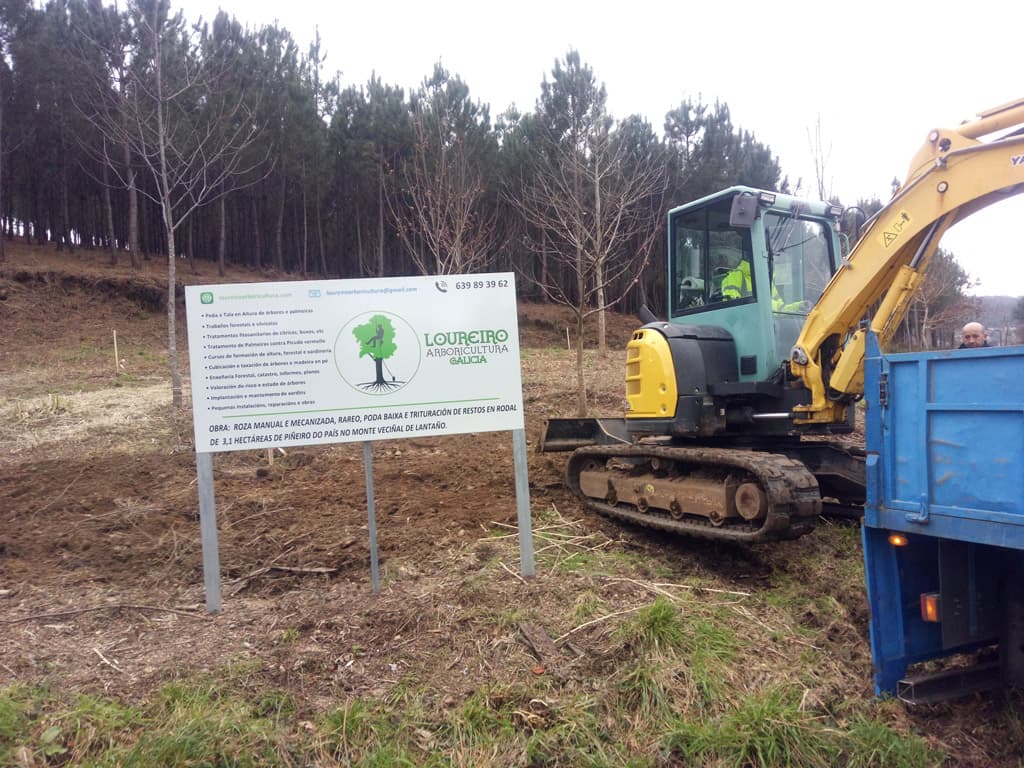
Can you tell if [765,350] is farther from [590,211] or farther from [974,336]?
[590,211]

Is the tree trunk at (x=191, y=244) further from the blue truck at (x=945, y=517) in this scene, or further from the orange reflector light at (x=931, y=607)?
the orange reflector light at (x=931, y=607)

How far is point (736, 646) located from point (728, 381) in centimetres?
303

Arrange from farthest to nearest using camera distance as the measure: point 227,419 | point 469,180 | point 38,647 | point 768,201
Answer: point 469,180, point 768,201, point 227,419, point 38,647

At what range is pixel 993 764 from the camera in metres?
3.78

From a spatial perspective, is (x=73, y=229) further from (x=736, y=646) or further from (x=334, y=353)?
(x=736, y=646)

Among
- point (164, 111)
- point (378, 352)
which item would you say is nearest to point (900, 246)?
point (378, 352)

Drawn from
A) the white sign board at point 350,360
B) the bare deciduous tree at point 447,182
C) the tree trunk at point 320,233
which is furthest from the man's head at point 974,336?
the tree trunk at point 320,233

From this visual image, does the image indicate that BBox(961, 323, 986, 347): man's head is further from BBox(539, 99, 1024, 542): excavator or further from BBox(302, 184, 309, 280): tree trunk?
BBox(302, 184, 309, 280): tree trunk

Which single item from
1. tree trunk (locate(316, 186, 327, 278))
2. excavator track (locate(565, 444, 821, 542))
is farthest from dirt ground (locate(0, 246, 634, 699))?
tree trunk (locate(316, 186, 327, 278))

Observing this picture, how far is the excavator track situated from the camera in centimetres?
593

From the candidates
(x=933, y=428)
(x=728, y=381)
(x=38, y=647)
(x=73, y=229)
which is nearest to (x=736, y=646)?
(x=933, y=428)

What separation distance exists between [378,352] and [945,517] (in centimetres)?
365

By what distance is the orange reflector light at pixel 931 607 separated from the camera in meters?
3.91

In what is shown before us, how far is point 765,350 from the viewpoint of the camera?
698cm
